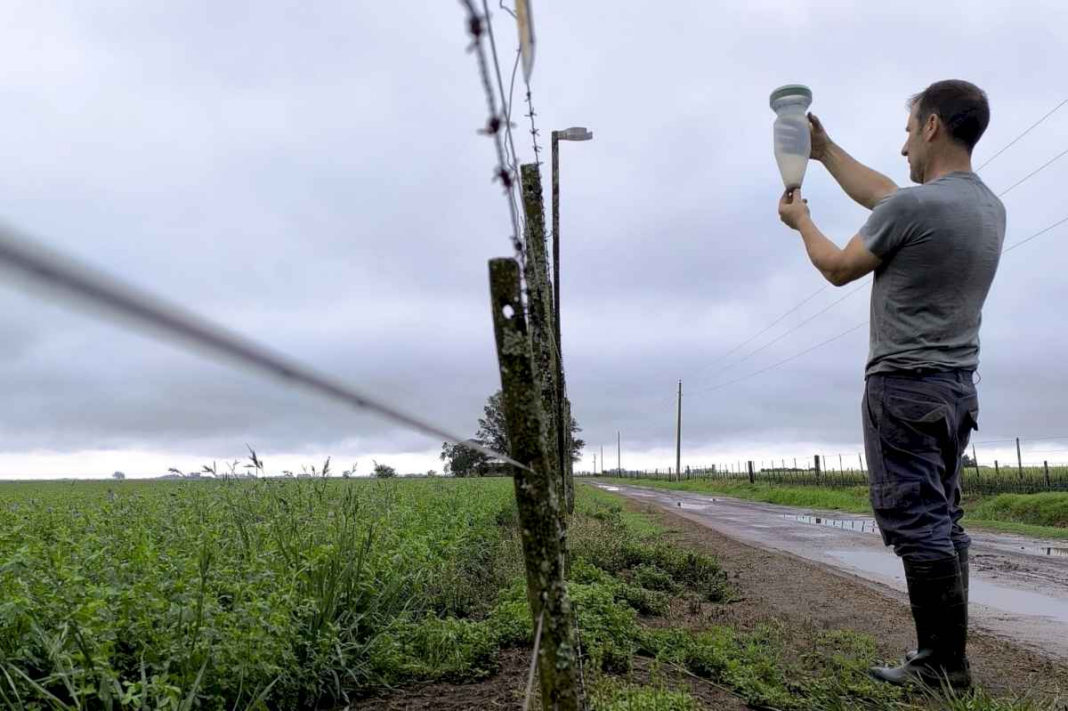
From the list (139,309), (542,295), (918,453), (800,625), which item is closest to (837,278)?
(918,453)

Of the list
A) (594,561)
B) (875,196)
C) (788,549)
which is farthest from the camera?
(788,549)

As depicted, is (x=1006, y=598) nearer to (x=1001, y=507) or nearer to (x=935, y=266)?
(x=935, y=266)

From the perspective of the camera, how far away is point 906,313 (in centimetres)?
339

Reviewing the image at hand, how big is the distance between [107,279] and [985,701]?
345 centimetres

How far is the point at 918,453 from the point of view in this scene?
3.31 metres

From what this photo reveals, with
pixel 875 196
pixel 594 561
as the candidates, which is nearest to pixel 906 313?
pixel 875 196

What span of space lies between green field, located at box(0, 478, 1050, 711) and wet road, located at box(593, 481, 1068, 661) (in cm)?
171

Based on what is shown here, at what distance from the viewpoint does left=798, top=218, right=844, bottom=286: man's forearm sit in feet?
11.3

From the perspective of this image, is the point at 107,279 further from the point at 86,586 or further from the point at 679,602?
the point at 679,602

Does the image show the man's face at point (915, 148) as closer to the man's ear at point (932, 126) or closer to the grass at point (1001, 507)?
the man's ear at point (932, 126)

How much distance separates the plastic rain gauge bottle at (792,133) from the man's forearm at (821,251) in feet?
0.63

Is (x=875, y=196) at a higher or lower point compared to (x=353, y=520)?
higher

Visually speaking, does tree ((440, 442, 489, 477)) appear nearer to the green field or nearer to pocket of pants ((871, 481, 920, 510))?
the green field

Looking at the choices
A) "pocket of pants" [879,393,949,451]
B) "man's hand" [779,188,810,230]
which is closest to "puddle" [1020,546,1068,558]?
"pocket of pants" [879,393,949,451]
